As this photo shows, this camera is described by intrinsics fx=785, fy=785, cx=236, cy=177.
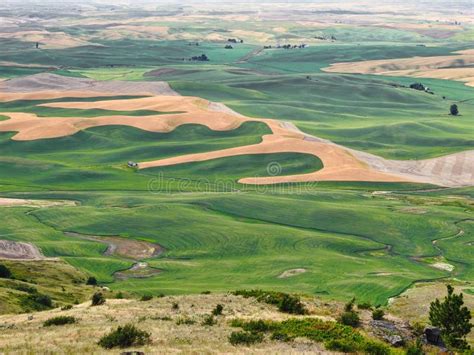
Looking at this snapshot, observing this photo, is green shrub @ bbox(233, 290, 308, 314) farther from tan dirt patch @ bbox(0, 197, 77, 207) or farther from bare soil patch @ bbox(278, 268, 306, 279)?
tan dirt patch @ bbox(0, 197, 77, 207)

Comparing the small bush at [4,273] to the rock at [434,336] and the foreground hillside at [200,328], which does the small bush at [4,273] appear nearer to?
the foreground hillside at [200,328]

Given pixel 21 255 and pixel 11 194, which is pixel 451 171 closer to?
pixel 11 194

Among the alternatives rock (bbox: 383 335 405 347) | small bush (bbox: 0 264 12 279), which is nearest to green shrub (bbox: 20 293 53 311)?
small bush (bbox: 0 264 12 279)

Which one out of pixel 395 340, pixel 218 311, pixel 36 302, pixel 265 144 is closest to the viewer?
pixel 395 340

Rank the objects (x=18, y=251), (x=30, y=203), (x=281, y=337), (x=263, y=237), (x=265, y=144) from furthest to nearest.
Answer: (x=265, y=144) → (x=30, y=203) → (x=263, y=237) → (x=18, y=251) → (x=281, y=337)

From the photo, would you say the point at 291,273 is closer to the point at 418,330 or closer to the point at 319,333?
the point at 418,330

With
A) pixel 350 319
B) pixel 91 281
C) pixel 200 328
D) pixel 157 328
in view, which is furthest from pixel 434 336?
pixel 91 281

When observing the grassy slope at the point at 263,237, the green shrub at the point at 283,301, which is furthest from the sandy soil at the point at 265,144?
the green shrub at the point at 283,301
